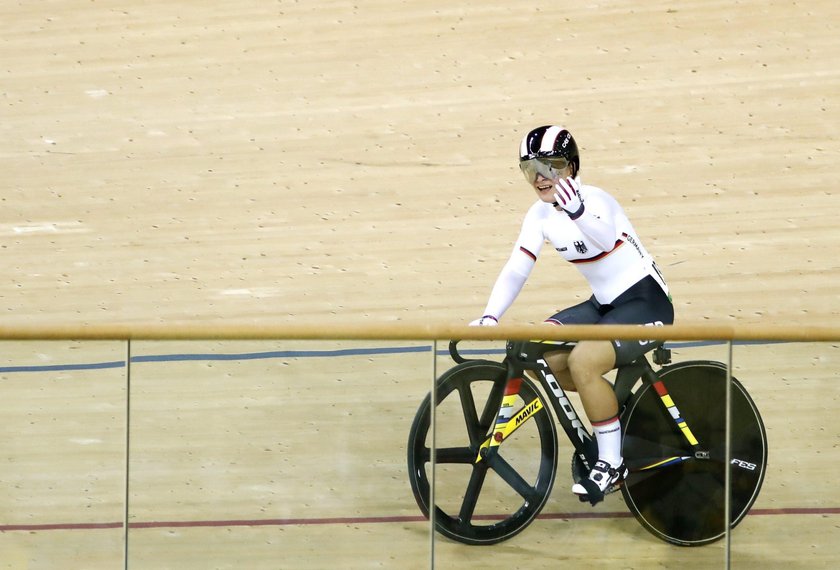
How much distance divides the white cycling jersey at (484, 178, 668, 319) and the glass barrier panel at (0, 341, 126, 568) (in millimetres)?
1082

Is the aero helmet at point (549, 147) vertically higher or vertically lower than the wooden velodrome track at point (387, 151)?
higher

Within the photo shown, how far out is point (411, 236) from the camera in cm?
487

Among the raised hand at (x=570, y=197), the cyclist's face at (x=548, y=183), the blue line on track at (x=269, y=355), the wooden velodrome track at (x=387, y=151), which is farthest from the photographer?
the wooden velodrome track at (x=387, y=151)

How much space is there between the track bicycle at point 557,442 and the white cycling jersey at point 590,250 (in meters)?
0.60

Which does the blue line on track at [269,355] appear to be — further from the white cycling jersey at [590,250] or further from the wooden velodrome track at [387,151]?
the wooden velodrome track at [387,151]

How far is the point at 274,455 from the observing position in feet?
7.75

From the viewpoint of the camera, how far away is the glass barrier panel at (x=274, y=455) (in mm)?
2334

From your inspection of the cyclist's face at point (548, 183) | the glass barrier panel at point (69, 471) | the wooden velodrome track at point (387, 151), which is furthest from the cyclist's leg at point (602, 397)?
the wooden velodrome track at point (387, 151)

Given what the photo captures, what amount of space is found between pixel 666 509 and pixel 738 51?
2.94 metres

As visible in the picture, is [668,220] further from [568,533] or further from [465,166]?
[568,533]

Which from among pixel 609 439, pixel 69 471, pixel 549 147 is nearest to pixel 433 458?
pixel 609 439

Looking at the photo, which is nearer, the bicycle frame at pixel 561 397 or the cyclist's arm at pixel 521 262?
the bicycle frame at pixel 561 397

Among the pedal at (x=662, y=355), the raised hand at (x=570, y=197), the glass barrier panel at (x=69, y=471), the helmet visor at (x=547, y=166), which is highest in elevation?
the helmet visor at (x=547, y=166)

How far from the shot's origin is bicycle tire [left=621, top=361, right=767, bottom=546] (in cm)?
240
